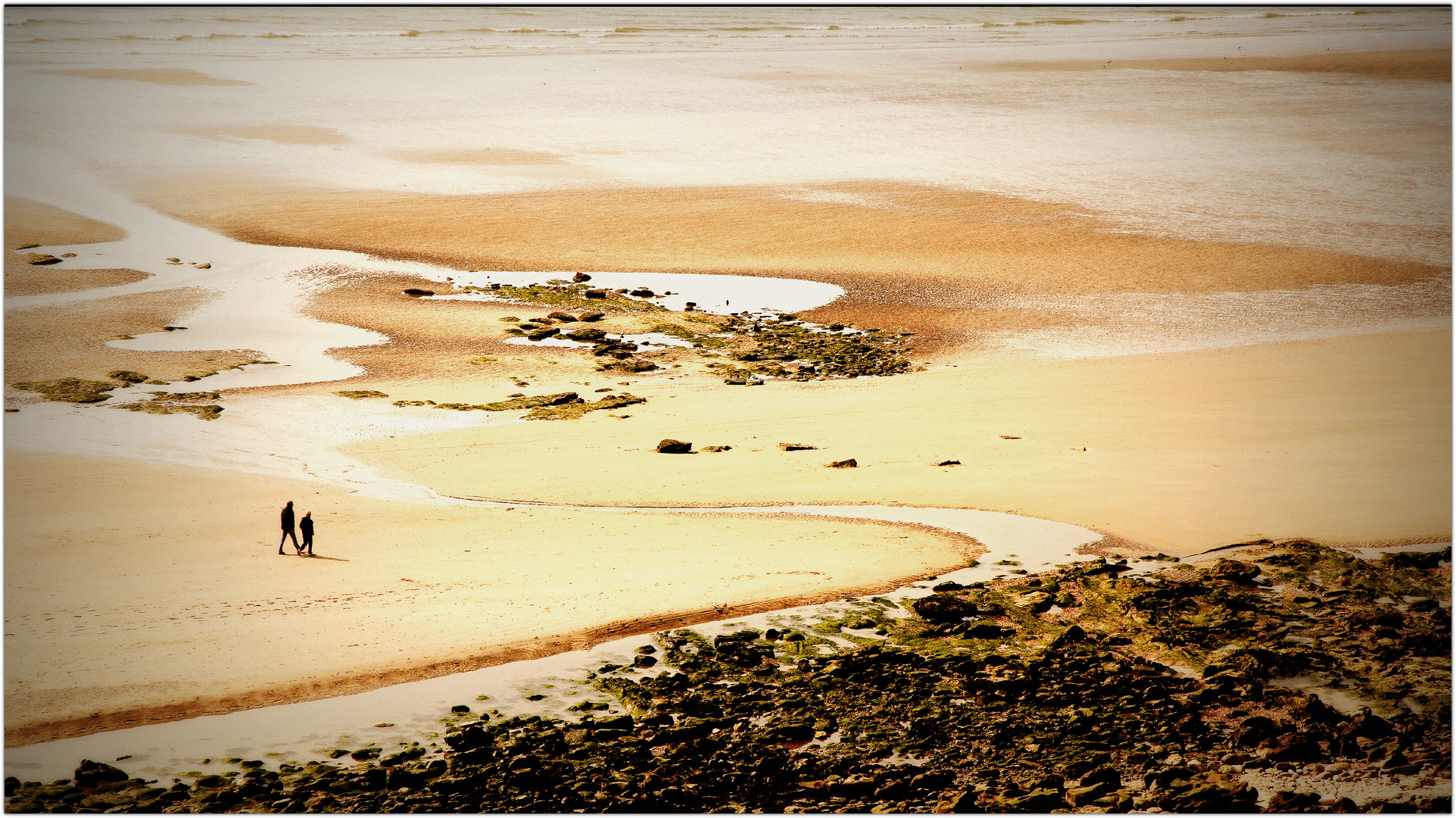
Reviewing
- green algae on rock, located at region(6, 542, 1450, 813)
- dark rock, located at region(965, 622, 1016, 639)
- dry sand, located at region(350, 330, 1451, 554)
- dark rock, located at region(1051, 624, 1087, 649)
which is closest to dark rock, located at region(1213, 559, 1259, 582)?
green algae on rock, located at region(6, 542, 1450, 813)

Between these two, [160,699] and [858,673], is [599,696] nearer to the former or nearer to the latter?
[858,673]

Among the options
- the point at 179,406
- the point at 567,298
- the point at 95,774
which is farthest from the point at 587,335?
the point at 95,774

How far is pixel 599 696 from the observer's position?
9.52 metres

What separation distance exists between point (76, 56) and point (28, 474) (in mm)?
39192

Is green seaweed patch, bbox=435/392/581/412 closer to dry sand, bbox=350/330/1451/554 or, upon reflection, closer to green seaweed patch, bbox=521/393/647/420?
green seaweed patch, bbox=521/393/647/420

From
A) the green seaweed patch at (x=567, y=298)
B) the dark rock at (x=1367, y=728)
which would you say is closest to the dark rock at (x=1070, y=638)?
the dark rock at (x=1367, y=728)

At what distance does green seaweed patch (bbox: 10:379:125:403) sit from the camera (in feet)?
61.7

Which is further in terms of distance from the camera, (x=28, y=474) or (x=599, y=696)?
(x=28, y=474)

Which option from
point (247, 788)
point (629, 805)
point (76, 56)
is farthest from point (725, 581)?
point (76, 56)

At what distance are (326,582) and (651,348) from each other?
11.1 m

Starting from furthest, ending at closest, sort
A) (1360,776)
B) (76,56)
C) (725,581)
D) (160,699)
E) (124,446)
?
(76,56)
(124,446)
(725,581)
(160,699)
(1360,776)

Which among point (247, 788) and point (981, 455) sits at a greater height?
point (981, 455)

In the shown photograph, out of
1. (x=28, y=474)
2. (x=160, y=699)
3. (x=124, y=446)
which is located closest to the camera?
(x=160, y=699)

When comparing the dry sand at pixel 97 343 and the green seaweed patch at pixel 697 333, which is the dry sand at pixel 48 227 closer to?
the dry sand at pixel 97 343
